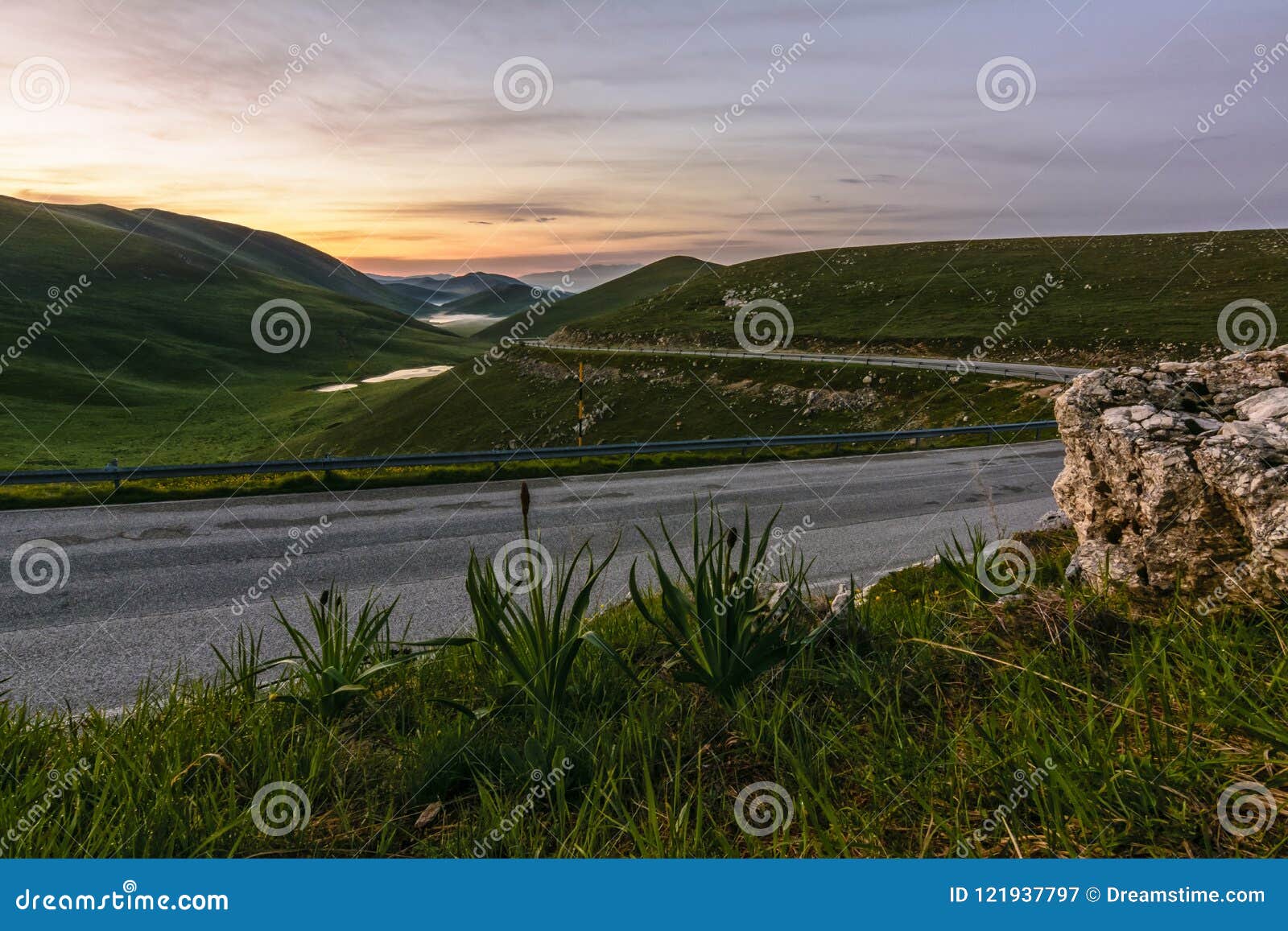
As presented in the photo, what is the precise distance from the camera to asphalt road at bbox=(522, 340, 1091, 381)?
42.6 metres

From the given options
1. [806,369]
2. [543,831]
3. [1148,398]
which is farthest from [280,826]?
[806,369]

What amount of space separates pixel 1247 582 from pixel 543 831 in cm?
370

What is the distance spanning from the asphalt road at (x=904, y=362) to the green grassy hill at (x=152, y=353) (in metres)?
41.6

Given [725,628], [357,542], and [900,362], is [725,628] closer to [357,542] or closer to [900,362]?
[357,542]

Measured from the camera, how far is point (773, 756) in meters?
3.50

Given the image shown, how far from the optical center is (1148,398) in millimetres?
5000

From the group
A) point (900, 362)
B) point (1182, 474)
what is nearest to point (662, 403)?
point (900, 362)

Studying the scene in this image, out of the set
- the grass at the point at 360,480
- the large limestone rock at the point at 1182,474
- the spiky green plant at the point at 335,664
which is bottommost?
the spiky green plant at the point at 335,664

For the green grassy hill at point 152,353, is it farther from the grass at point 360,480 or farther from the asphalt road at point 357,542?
the asphalt road at point 357,542

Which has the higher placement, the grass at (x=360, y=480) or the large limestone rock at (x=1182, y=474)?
the grass at (x=360, y=480)

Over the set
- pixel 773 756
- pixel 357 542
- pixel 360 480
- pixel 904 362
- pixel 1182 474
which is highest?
pixel 904 362

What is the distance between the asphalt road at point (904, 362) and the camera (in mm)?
42625

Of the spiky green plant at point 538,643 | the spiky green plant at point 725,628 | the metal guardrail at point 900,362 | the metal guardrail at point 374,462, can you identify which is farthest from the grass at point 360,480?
the metal guardrail at point 900,362

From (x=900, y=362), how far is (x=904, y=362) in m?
0.25
